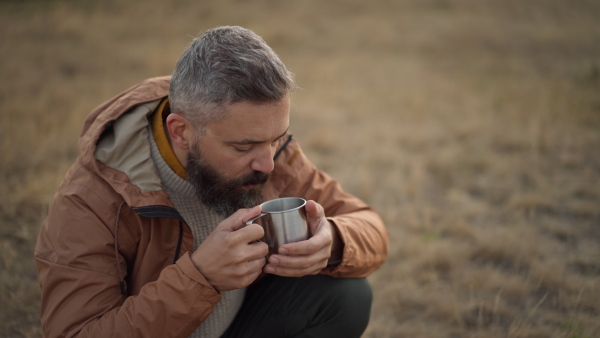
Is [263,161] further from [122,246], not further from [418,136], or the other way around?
[418,136]

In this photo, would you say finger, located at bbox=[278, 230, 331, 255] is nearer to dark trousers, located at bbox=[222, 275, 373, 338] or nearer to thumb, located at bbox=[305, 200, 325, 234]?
thumb, located at bbox=[305, 200, 325, 234]

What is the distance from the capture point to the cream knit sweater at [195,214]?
2488mm

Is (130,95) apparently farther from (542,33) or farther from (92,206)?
(542,33)

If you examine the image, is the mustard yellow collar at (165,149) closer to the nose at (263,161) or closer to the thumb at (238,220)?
the nose at (263,161)

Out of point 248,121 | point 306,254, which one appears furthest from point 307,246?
point 248,121

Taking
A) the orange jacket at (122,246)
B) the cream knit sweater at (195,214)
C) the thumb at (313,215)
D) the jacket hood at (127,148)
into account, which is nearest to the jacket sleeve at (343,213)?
the orange jacket at (122,246)

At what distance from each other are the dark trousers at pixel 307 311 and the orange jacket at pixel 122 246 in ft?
0.37

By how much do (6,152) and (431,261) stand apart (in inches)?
173

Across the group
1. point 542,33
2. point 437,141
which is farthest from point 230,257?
point 542,33

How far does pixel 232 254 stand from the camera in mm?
1934

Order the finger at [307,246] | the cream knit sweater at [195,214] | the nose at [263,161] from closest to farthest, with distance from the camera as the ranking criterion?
Result: 1. the finger at [307,246]
2. the nose at [263,161]
3. the cream knit sweater at [195,214]

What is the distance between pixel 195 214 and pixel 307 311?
2.62 feet

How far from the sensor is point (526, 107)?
7484 millimetres

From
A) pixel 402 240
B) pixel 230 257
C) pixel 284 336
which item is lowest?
pixel 402 240
